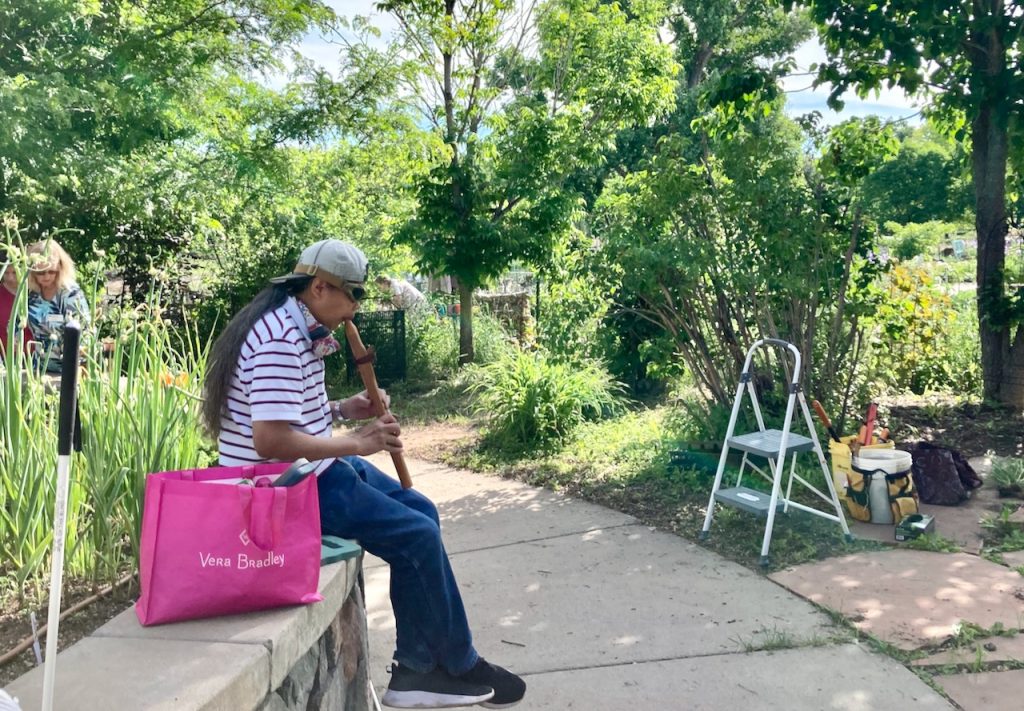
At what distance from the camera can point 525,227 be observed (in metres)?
10.8

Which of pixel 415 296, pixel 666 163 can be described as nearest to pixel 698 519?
pixel 666 163

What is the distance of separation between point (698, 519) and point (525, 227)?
6.20 metres

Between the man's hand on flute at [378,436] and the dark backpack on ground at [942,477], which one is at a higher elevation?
the man's hand on flute at [378,436]

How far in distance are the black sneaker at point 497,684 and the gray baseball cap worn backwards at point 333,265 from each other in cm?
133

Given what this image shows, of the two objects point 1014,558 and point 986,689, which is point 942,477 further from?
point 986,689

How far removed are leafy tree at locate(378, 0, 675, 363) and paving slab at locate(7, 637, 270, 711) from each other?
8.72 meters

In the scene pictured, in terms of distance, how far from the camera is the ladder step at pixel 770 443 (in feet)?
14.9

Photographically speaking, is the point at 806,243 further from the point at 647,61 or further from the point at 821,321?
the point at 647,61

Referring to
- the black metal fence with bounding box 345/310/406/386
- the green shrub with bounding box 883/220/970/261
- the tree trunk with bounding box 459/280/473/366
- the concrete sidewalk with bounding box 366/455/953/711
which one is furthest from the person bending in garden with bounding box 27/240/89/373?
the green shrub with bounding box 883/220/970/261

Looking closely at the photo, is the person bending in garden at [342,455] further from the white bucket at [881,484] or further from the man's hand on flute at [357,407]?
the white bucket at [881,484]

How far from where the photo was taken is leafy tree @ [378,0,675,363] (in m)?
10.6

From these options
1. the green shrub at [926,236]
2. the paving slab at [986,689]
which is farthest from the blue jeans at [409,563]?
the green shrub at [926,236]

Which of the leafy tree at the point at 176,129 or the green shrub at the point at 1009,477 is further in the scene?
the leafy tree at the point at 176,129

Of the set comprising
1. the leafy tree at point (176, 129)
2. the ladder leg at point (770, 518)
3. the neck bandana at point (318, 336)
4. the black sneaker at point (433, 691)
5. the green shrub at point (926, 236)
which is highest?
the green shrub at point (926, 236)
